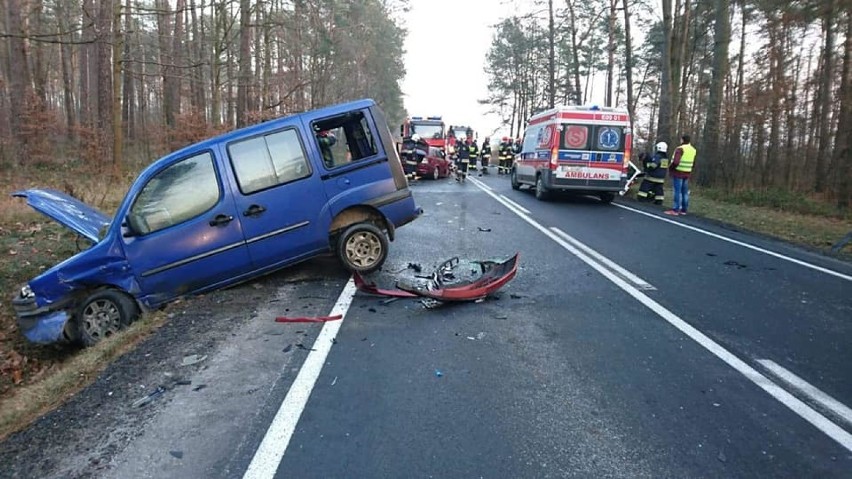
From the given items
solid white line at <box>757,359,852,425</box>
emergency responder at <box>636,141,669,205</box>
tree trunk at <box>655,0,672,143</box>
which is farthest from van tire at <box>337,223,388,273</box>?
tree trunk at <box>655,0,672,143</box>

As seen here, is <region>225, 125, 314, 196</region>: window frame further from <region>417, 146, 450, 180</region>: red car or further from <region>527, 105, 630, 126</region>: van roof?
<region>417, 146, 450, 180</region>: red car

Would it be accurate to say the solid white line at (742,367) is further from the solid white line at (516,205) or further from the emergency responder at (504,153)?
the emergency responder at (504,153)

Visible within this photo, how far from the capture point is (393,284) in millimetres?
6578

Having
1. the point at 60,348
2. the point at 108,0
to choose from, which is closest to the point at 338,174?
the point at 60,348

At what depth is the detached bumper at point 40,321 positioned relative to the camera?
18.1ft

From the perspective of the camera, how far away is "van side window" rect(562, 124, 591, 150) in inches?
573

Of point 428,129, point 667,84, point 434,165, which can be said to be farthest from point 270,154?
point 428,129

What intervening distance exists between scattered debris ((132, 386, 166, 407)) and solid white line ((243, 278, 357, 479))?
3.09ft

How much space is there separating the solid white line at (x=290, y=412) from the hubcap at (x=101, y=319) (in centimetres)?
236

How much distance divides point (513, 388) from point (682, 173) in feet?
37.8

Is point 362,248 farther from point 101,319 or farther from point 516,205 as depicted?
point 516,205

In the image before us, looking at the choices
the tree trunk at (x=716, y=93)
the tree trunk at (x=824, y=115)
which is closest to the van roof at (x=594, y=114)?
the tree trunk at (x=716, y=93)

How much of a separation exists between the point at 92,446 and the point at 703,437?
11.9ft

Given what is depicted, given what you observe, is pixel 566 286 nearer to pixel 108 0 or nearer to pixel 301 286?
pixel 301 286
